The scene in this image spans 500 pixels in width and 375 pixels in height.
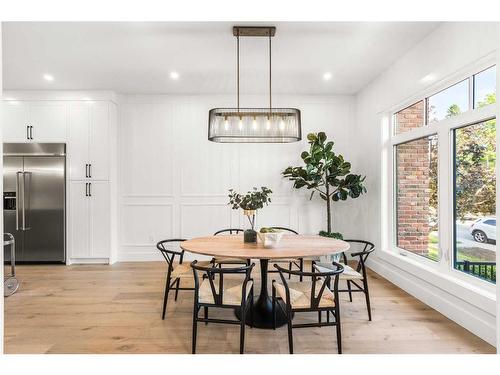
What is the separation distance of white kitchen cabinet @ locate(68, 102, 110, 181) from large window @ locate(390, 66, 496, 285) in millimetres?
4300

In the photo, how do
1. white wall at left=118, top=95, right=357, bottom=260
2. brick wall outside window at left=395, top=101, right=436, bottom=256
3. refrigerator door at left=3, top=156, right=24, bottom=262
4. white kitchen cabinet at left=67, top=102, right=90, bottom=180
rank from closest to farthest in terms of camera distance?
brick wall outside window at left=395, top=101, right=436, bottom=256, refrigerator door at left=3, top=156, right=24, bottom=262, white kitchen cabinet at left=67, top=102, right=90, bottom=180, white wall at left=118, top=95, right=357, bottom=260

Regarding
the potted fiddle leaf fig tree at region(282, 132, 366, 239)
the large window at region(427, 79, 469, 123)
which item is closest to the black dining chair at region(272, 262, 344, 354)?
the large window at region(427, 79, 469, 123)

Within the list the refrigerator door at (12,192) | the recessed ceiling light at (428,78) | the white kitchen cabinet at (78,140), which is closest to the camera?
the recessed ceiling light at (428,78)

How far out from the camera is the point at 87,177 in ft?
16.4

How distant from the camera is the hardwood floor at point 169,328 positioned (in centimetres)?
245

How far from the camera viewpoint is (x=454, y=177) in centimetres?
304

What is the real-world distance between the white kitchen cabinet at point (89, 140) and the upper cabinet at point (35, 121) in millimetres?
154

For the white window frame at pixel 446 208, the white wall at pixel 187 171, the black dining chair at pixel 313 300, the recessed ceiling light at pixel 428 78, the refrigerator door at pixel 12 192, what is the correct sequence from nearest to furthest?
1. the black dining chair at pixel 313 300
2. the white window frame at pixel 446 208
3. the recessed ceiling light at pixel 428 78
4. the refrigerator door at pixel 12 192
5. the white wall at pixel 187 171

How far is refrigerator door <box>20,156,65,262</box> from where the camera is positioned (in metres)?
4.90

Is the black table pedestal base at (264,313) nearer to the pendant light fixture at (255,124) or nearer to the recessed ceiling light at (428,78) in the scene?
the pendant light fixture at (255,124)

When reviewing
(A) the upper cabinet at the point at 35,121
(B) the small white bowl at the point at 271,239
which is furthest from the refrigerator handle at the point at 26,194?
(B) the small white bowl at the point at 271,239

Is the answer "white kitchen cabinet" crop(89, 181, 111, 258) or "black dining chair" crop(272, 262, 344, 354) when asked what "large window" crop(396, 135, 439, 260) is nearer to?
"black dining chair" crop(272, 262, 344, 354)

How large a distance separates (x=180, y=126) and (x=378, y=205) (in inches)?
129

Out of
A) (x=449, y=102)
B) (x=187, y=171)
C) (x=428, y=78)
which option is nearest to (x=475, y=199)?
(x=449, y=102)
